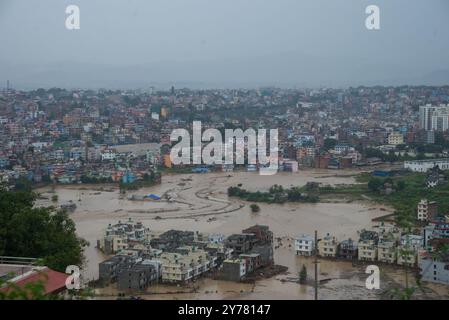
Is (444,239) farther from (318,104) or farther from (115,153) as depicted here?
(318,104)

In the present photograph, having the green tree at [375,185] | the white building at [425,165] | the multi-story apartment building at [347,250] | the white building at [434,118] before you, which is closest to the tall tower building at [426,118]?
the white building at [434,118]

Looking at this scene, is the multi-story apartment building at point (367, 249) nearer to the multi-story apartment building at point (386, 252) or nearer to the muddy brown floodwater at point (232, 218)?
the multi-story apartment building at point (386, 252)

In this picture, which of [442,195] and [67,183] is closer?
[442,195]

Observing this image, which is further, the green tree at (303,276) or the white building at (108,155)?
the white building at (108,155)

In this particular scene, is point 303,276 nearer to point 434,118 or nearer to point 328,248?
point 328,248

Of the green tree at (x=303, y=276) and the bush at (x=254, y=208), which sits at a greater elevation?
the green tree at (x=303, y=276)

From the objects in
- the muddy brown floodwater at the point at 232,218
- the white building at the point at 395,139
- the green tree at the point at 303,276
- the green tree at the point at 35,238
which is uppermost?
the green tree at the point at 35,238
